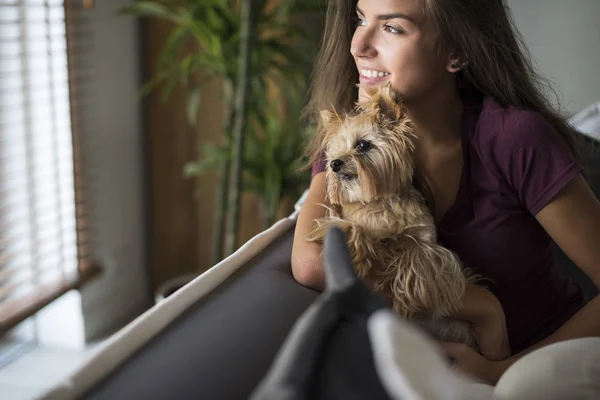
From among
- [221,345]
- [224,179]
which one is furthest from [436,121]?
[224,179]

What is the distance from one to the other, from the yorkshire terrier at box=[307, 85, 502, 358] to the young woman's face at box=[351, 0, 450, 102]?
68 millimetres

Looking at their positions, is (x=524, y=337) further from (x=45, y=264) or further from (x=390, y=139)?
(x=45, y=264)

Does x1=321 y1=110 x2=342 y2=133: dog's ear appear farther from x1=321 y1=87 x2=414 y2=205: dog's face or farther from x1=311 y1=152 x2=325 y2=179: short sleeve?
x1=311 y1=152 x2=325 y2=179: short sleeve

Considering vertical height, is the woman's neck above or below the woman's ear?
below

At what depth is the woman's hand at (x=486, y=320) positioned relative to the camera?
36.8 inches

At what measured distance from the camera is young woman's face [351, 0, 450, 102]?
3.28 ft

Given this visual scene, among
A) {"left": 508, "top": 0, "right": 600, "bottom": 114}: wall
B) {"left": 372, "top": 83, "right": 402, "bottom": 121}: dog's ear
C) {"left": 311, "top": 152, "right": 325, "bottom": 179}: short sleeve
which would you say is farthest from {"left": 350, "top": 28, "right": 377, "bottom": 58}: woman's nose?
{"left": 508, "top": 0, "right": 600, "bottom": 114}: wall

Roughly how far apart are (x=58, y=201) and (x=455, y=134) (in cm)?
141

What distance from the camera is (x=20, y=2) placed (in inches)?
72.6

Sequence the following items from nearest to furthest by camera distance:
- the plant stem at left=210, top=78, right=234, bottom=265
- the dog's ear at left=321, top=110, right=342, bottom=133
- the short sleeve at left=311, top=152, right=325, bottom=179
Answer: the dog's ear at left=321, top=110, right=342, bottom=133
the short sleeve at left=311, top=152, right=325, bottom=179
the plant stem at left=210, top=78, right=234, bottom=265

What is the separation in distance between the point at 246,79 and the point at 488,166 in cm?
112

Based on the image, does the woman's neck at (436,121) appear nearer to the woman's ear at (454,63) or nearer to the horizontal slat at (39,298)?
the woman's ear at (454,63)

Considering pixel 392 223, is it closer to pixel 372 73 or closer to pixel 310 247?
pixel 310 247

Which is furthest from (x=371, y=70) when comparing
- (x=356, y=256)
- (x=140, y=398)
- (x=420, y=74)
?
(x=140, y=398)
